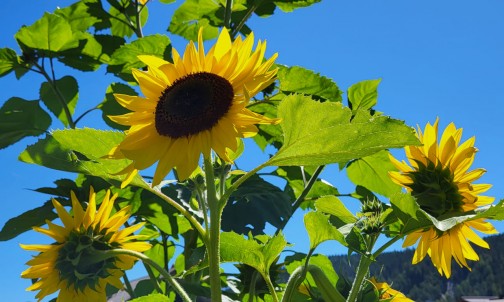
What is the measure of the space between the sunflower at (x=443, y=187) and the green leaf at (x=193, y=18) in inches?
45.5

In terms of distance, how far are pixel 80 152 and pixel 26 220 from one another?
0.83 metres

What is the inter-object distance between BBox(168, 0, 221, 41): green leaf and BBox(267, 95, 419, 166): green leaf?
1.35 metres

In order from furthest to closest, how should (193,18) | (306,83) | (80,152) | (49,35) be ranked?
(193,18) < (49,35) < (306,83) < (80,152)

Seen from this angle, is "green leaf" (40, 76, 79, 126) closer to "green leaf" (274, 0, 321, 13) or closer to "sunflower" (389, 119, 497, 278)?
"green leaf" (274, 0, 321, 13)

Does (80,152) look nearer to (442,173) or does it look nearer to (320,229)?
(320,229)

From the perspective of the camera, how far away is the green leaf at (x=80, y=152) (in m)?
0.89

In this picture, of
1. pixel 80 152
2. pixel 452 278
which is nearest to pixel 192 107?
pixel 80 152

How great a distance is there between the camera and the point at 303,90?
1533mm

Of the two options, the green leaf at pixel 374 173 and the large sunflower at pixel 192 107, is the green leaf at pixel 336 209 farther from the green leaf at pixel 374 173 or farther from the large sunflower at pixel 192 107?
the green leaf at pixel 374 173

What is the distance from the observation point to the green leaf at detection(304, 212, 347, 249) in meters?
0.92

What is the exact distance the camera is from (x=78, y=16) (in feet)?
7.80

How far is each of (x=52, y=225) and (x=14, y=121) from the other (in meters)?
1.11

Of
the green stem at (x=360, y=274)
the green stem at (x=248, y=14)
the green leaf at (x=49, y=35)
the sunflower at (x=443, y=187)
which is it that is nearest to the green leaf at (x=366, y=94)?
the sunflower at (x=443, y=187)

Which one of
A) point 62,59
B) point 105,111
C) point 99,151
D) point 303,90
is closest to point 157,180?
point 99,151
